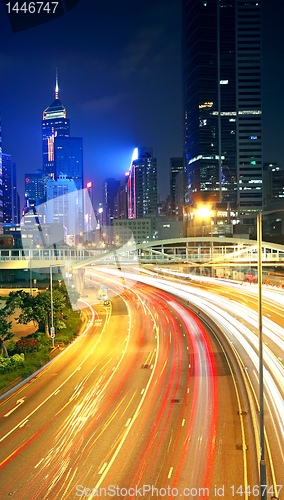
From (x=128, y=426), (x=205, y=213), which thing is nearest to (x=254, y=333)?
(x=128, y=426)

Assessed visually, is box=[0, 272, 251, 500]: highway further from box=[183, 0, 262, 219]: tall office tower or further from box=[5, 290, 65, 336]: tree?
box=[183, 0, 262, 219]: tall office tower

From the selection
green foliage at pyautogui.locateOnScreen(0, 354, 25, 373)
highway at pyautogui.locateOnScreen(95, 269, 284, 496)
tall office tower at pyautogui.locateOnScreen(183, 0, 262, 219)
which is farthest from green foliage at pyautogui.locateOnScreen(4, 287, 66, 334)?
tall office tower at pyautogui.locateOnScreen(183, 0, 262, 219)

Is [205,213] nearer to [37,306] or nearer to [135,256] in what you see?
[135,256]

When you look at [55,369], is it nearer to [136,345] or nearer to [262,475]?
[136,345]

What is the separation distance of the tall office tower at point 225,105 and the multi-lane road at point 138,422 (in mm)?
124324

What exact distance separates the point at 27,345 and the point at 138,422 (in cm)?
1393

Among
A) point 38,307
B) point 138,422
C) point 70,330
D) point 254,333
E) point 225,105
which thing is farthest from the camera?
point 225,105

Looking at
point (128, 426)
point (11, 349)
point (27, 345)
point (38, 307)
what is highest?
point (38, 307)

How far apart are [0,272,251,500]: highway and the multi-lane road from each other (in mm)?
48

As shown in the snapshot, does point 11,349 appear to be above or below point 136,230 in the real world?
below

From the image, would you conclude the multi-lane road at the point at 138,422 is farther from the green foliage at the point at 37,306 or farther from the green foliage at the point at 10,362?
the green foliage at the point at 37,306

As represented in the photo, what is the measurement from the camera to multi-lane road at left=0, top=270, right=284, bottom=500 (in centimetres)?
1240

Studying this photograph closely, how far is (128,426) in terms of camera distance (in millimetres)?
16094

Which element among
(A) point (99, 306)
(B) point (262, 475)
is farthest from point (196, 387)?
(A) point (99, 306)
